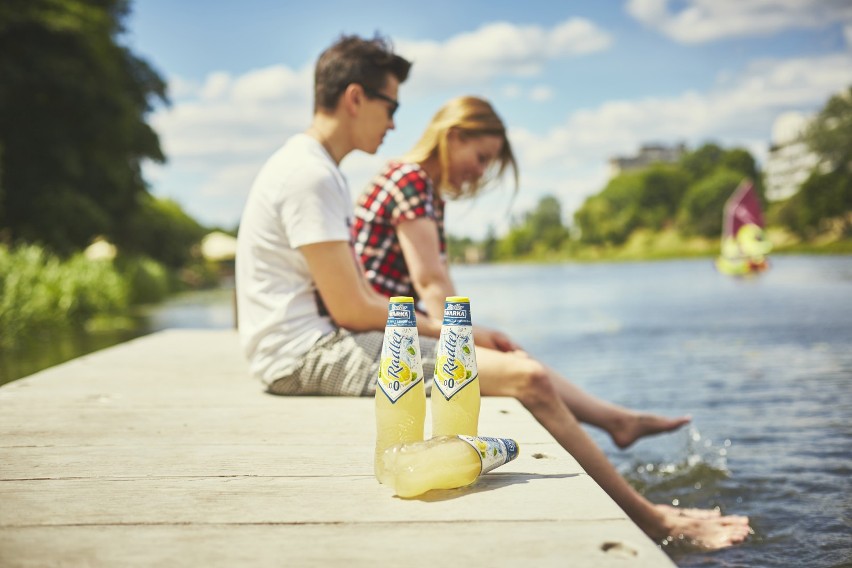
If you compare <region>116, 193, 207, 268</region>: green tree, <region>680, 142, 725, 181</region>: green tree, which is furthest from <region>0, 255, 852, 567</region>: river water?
<region>680, 142, 725, 181</region>: green tree

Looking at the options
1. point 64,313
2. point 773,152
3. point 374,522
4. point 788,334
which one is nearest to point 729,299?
point 788,334

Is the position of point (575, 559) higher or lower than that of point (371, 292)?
lower

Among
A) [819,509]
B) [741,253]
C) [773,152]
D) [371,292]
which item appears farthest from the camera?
[773,152]

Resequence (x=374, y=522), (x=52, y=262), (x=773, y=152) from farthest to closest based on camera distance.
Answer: (x=773, y=152) → (x=52, y=262) → (x=374, y=522)

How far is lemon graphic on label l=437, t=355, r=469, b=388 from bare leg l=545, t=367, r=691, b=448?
1.83 metres

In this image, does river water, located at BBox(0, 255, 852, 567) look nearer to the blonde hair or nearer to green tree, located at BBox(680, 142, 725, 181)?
Result: the blonde hair

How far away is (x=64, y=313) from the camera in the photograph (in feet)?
42.1

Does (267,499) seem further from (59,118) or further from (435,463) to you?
(59,118)

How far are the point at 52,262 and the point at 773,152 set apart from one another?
460 feet

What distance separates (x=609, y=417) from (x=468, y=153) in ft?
4.60

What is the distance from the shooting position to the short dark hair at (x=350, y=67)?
3.19 metres

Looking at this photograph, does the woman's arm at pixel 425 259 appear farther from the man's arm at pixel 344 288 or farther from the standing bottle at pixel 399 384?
the standing bottle at pixel 399 384

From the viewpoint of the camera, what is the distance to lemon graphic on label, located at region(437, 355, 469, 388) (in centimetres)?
204

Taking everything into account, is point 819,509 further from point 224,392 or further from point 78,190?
point 78,190
